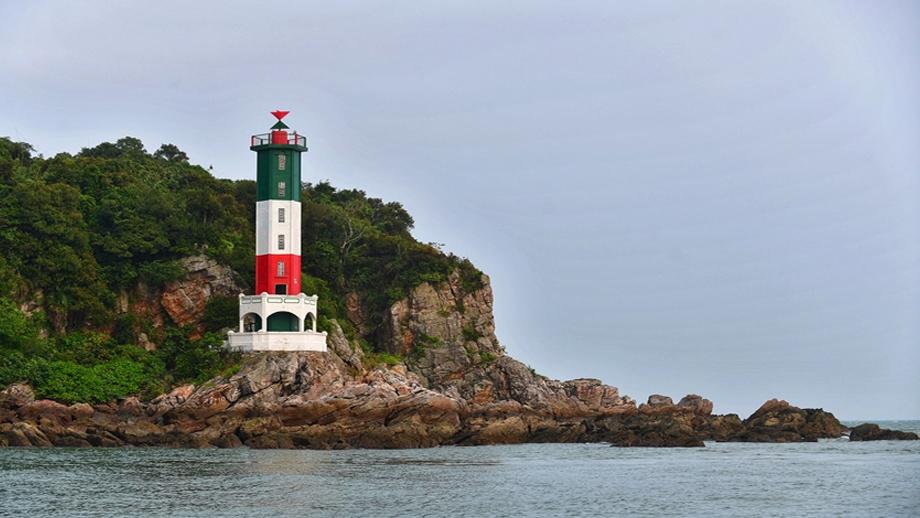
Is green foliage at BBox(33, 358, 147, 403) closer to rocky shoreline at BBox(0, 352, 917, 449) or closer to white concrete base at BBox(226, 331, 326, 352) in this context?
rocky shoreline at BBox(0, 352, 917, 449)

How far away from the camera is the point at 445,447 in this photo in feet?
180

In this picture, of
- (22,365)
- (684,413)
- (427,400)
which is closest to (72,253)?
(22,365)

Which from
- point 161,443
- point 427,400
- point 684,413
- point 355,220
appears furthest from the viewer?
point 355,220

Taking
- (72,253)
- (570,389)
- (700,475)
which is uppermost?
(72,253)

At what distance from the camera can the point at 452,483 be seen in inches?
1574

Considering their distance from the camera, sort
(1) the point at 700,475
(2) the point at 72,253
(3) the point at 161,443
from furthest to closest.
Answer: (2) the point at 72,253
(3) the point at 161,443
(1) the point at 700,475

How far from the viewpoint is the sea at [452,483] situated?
34.3 metres

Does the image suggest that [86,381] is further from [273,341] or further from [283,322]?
[283,322]

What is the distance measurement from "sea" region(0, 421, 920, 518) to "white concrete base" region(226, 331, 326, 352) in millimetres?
8670

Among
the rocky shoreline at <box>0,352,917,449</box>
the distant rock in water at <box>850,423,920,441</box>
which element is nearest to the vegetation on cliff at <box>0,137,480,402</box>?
the rocky shoreline at <box>0,352,917,449</box>

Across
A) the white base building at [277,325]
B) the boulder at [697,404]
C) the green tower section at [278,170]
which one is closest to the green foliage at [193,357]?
the white base building at [277,325]

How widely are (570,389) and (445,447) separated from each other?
546 inches

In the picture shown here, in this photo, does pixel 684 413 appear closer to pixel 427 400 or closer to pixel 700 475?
pixel 427 400

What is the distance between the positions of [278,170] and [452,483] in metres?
25.3
